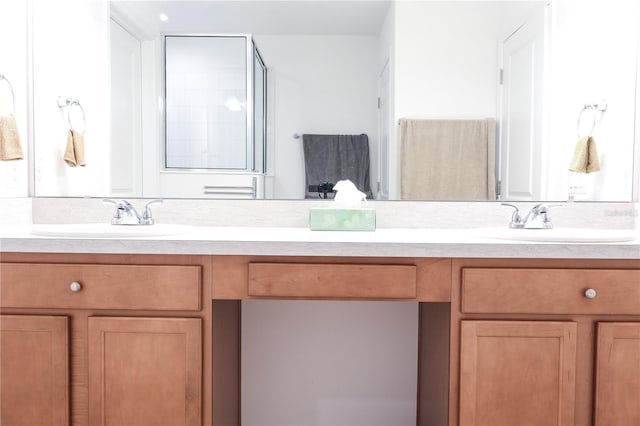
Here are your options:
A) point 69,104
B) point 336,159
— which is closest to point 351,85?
point 336,159

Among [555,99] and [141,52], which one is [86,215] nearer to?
[141,52]

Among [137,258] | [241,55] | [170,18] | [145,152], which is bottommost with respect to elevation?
[137,258]

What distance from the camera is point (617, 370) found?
1246mm

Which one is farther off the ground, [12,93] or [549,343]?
[12,93]

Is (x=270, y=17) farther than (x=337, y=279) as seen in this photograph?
Yes

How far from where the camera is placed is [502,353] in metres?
1.25

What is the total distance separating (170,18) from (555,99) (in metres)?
1.49

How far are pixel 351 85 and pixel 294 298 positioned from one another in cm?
88

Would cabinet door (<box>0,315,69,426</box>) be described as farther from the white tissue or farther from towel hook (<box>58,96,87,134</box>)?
the white tissue

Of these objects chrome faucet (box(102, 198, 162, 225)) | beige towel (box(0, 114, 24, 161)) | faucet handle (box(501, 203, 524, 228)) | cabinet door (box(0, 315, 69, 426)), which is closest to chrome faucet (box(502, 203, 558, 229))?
faucet handle (box(501, 203, 524, 228))

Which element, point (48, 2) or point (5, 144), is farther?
point (48, 2)

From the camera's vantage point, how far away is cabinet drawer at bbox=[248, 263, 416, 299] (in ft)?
4.16

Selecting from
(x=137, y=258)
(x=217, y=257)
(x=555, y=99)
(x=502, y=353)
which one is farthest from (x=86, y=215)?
(x=555, y=99)

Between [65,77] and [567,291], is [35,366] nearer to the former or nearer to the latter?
[65,77]
